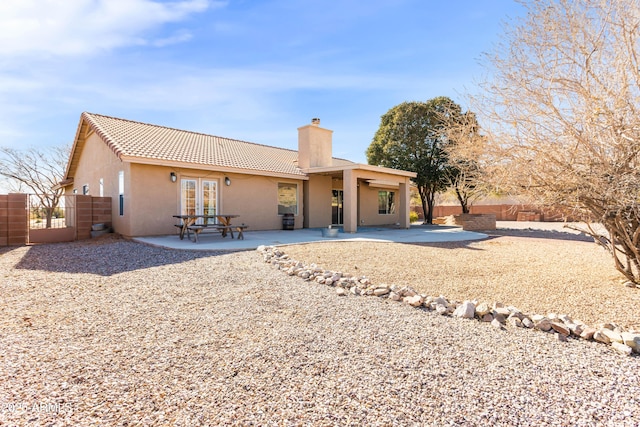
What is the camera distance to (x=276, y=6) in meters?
8.64

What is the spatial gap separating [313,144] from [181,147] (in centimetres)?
590

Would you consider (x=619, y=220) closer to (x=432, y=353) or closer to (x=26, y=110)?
(x=432, y=353)

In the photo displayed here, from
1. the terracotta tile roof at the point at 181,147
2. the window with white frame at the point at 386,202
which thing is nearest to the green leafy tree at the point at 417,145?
the window with white frame at the point at 386,202

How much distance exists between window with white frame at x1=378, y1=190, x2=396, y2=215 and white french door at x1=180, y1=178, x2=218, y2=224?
10.7 meters

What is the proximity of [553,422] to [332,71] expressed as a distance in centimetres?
1204

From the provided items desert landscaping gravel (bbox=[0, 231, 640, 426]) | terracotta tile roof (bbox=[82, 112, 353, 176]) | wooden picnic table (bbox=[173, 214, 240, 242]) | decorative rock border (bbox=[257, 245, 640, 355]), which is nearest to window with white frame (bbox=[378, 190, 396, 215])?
terracotta tile roof (bbox=[82, 112, 353, 176])

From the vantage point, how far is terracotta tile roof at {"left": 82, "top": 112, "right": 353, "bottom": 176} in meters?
11.2

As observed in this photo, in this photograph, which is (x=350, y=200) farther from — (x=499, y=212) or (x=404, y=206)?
(x=499, y=212)

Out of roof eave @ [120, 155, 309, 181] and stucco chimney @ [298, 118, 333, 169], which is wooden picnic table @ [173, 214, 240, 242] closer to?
roof eave @ [120, 155, 309, 181]

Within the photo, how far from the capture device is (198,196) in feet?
39.9

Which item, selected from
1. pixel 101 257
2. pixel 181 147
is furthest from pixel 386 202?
pixel 101 257

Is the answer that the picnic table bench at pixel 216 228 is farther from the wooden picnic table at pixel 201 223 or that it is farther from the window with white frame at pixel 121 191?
the window with white frame at pixel 121 191

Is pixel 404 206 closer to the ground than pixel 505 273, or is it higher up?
higher up

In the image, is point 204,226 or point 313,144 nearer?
point 204,226
